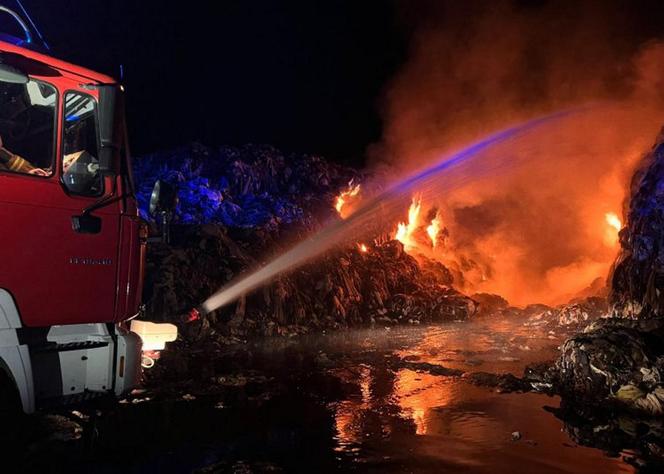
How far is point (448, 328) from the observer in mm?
17797

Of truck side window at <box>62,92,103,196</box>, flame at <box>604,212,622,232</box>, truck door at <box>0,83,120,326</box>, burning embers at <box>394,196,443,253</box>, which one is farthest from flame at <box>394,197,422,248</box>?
truck door at <box>0,83,120,326</box>

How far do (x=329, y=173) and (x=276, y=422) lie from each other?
982 inches

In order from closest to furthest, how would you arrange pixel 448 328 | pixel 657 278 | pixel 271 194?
pixel 657 278
pixel 448 328
pixel 271 194

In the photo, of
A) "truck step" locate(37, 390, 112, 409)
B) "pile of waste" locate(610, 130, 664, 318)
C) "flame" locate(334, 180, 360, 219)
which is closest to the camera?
"truck step" locate(37, 390, 112, 409)

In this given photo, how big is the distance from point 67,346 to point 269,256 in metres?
15.0

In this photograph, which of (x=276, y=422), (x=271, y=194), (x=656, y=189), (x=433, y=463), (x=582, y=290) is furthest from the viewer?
(x=582, y=290)

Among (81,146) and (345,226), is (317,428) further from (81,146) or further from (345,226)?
(345,226)

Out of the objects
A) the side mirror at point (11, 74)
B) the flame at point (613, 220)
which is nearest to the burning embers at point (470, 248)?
the flame at point (613, 220)

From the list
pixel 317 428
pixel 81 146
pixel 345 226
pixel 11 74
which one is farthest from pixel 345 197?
pixel 11 74

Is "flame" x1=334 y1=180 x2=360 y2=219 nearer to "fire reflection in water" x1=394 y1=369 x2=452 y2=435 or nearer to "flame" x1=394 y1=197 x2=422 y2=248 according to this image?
"flame" x1=394 y1=197 x2=422 y2=248

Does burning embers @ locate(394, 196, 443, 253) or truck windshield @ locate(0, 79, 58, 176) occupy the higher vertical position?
burning embers @ locate(394, 196, 443, 253)

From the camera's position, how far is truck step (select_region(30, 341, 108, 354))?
342 cm

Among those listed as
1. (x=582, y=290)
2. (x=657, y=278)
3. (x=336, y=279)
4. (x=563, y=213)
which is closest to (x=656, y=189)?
(x=657, y=278)

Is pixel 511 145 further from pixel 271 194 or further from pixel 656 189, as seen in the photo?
pixel 656 189
